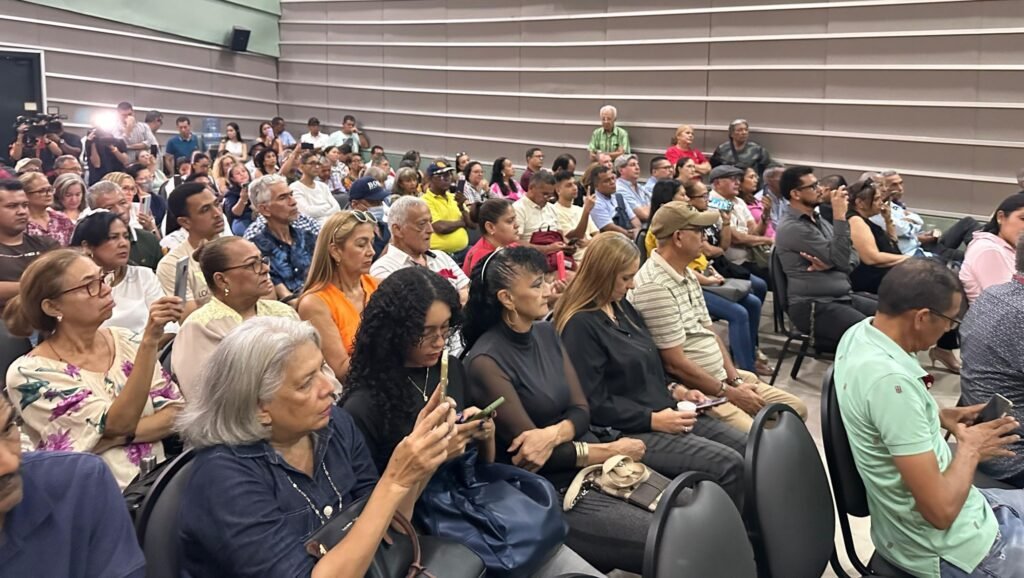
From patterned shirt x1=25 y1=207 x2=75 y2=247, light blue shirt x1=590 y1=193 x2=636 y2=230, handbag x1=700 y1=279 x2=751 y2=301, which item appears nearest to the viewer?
patterned shirt x1=25 y1=207 x2=75 y2=247

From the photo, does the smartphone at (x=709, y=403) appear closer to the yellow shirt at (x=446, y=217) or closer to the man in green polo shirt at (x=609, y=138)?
the yellow shirt at (x=446, y=217)

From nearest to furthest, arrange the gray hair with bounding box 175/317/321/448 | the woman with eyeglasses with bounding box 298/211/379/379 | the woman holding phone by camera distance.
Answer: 1. the gray hair with bounding box 175/317/321/448
2. the woman holding phone
3. the woman with eyeglasses with bounding box 298/211/379/379

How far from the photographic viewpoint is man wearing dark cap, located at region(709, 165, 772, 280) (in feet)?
20.1

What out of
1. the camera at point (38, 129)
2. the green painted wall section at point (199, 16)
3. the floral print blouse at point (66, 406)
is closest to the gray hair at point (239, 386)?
the floral print blouse at point (66, 406)

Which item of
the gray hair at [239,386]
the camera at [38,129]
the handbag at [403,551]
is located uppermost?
the camera at [38,129]

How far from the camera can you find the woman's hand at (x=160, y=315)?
2.41m

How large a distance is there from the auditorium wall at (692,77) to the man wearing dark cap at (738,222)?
7.56 ft

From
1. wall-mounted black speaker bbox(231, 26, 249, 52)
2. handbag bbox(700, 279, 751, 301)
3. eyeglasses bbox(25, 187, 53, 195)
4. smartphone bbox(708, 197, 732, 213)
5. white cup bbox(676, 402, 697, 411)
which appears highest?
wall-mounted black speaker bbox(231, 26, 249, 52)

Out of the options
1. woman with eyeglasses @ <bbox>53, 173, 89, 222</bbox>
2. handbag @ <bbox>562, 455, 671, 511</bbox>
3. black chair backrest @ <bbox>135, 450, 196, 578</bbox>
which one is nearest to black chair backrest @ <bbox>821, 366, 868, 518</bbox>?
handbag @ <bbox>562, 455, 671, 511</bbox>

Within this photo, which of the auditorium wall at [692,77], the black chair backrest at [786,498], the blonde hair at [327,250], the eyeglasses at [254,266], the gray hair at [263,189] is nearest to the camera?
the black chair backrest at [786,498]

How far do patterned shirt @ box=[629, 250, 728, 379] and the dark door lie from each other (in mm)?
10402

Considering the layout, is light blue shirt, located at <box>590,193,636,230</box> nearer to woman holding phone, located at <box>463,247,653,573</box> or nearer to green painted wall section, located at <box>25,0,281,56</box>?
woman holding phone, located at <box>463,247,653,573</box>

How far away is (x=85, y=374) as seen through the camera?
2387 millimetres

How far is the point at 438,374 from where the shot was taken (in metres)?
2.36
